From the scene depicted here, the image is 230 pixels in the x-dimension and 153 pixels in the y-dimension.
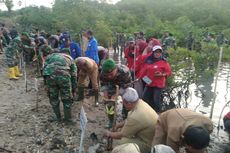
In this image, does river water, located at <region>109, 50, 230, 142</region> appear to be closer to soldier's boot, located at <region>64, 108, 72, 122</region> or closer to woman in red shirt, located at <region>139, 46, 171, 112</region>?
woman in red shirt, located at <region>139, 46, 171, 112</region>

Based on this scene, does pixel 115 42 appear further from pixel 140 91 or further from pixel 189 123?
pixel 189 123

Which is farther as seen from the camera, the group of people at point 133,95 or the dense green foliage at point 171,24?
the dense green foliage at point 171,24

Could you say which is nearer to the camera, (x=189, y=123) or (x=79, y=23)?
(x=189, y=123)

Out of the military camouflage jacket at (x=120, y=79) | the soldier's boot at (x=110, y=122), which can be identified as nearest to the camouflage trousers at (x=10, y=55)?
the soldier's boot at (x=110, y=122)

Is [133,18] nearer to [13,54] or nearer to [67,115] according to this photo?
[13,54]

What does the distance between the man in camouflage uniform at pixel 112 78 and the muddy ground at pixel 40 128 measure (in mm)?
769

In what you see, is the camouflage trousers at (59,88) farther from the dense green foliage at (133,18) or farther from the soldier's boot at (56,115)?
the dense green foliage at (133,18)

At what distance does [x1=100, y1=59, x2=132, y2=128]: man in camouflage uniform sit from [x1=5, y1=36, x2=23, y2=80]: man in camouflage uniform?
18.5ft

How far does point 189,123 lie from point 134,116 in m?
0.92

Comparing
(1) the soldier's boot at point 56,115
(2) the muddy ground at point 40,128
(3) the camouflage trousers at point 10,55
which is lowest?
(2) the muddy ground at point 40,128

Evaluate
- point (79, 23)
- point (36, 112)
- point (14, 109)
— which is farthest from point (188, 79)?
point (79, 23)

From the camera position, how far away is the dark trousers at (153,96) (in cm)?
699

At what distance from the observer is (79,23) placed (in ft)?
73.5

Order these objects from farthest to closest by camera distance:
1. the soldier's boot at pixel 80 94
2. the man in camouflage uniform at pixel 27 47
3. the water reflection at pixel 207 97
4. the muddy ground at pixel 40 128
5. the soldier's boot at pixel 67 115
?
the man in camouflage uniform at pixel 27 47 < the water reflection at pixel 207 97 < the soldier's boot at pixel 80 94 < the soldier's boot at pixel 67 115 < the muddy ground at pixel 40 128
